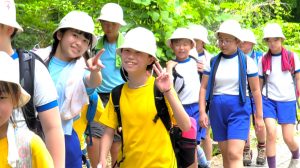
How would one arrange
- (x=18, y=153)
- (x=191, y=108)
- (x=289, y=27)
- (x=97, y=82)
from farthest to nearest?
(x=289, y=27) < (x=191, y=108) < (x=97, y=82) < (x=18, y=153)

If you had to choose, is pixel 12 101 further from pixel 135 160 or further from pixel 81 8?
pixel 81 8

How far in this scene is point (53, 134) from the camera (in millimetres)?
3113

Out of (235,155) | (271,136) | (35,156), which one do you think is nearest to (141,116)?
(35,156)

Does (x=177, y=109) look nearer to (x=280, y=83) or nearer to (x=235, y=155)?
(x=235, y=155)

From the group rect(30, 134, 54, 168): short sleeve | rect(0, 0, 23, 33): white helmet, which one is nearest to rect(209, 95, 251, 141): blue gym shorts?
rect(0, 0, 23, 33): white helmet

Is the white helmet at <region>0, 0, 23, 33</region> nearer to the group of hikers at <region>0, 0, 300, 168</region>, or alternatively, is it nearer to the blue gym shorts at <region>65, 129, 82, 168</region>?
the group of hikers at <region>0, 0, 300, 168</region>

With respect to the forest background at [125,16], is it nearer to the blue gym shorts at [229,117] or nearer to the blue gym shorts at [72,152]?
the blue gym shorts at [229,117]

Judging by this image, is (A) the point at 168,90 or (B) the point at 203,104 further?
(B) the point at 203,104

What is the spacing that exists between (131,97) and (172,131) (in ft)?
1.33

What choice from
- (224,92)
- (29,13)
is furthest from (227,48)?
(29,13)

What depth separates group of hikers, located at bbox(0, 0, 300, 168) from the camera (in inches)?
118

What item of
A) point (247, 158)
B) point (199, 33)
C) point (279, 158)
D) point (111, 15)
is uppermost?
point (111, 15)

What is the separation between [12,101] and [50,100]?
1.41ft

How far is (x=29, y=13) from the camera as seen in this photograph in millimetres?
7824
